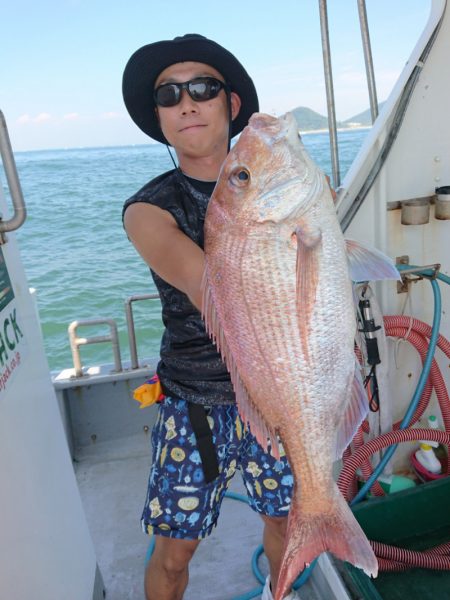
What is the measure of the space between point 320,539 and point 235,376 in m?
0.56

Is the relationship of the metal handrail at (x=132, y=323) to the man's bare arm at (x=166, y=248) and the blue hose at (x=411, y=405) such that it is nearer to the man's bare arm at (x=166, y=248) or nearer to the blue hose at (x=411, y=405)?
the blue hose at (x=411, y=405)

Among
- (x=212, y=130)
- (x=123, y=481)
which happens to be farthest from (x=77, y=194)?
(x=212, y=130)

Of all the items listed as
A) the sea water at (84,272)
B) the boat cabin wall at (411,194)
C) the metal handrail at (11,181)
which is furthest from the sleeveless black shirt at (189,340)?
the sea water at (84,272)

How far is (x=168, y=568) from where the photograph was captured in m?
2.02

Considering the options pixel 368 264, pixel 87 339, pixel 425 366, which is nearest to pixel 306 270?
pixel 368 264

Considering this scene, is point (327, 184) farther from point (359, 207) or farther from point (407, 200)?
point (407, 200)

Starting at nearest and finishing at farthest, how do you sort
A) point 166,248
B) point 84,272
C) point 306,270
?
point 306,270
point 166,248
point 84,272

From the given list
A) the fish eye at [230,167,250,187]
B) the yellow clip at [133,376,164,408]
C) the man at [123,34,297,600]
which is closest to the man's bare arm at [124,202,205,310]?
the man at [123,34,297,600]

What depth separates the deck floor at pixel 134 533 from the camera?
8.91 ft

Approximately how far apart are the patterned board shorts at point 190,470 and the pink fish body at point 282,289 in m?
0.54

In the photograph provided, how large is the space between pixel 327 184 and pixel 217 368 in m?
0.86

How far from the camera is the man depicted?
183 centimetres

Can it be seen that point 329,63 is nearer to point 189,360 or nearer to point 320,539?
point 189,360

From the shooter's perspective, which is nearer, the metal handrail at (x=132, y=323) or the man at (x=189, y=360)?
the man at (x=189, y=360)
